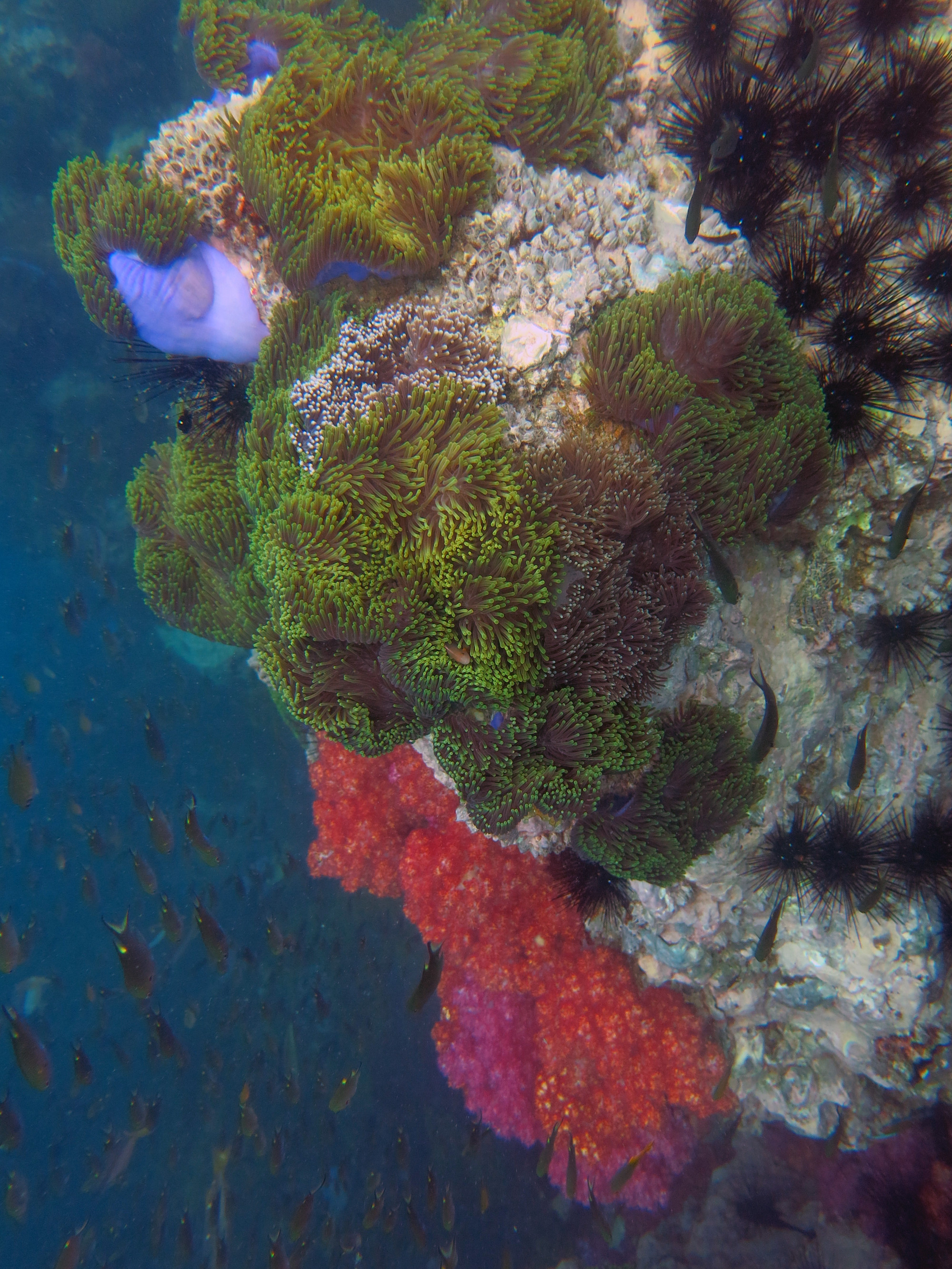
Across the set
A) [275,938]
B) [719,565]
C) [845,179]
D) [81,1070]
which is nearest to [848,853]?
[719,565]

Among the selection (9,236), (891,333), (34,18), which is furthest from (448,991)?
(34,18)

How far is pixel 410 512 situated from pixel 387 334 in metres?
0.97

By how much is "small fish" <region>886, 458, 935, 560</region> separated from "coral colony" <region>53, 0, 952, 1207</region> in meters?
0.40

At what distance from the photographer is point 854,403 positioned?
3.26 m

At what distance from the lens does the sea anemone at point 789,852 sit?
3914 millimetres

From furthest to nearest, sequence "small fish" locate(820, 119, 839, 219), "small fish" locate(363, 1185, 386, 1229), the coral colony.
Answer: "small fish" locate(363, 1185, 386, 1229) < "small fish" locate(820, 119, 839, 219) < the coral colony

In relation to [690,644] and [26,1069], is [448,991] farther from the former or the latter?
[690,644]

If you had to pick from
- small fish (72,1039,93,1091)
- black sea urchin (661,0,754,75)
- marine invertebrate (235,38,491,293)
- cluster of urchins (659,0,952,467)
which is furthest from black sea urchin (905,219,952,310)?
small fish (72,1039,93,1091)

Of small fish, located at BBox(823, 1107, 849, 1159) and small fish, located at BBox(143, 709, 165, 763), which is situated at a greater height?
small fish, located at BBox(143, 709, 165, 763)

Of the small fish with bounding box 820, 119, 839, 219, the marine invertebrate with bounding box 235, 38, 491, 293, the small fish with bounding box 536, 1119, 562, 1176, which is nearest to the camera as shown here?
the marine invertebrate with bounding box 235, 38, 491, 293

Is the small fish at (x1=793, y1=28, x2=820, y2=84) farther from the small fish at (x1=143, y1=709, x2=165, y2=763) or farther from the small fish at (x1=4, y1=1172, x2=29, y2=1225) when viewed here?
the small fish at (x1=4, y1=1172, x2=29, y2=1225)

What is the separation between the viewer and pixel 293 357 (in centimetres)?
302

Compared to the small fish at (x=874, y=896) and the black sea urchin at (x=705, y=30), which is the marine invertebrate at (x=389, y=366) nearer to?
the black sea urchin at (x=705, y=30)

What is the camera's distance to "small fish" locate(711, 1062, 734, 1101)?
4.92m
